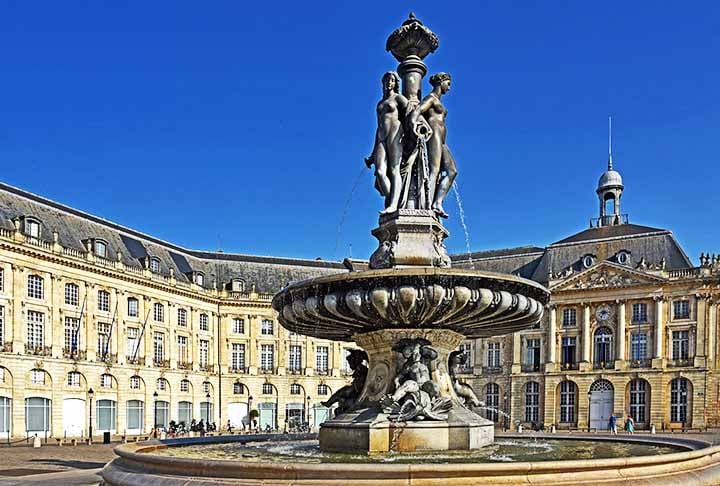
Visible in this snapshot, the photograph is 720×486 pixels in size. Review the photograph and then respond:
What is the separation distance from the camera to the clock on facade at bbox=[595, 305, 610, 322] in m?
67.5

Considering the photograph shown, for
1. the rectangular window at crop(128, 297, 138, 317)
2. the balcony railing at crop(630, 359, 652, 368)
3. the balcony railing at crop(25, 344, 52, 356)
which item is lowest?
the balcony railing at crop(630, 359, 652, 368)

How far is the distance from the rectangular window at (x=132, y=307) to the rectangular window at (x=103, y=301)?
2.36 meters

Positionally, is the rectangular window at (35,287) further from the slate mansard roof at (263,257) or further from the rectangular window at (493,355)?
the rectangular window at (493,355)

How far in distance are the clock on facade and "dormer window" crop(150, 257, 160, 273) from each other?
3792 cm

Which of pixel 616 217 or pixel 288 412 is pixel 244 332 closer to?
pixel 288 412

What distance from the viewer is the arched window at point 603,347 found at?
67.5 meters

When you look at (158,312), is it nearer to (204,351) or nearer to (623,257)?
(204,351)

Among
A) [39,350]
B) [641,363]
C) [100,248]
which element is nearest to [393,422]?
[39,350]

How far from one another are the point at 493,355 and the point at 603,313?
11.4 metres

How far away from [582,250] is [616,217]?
7.76 meters

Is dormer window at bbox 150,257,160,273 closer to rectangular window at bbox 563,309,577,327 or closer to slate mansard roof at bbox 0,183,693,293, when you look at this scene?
slate mansard roof at bbox 0,183,693,293

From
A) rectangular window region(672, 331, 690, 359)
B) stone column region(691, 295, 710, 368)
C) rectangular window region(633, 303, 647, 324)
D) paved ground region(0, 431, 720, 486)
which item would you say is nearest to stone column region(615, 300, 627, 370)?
rectangular window region(633, 303, 647, 324)

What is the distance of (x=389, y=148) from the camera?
13336 millimetres

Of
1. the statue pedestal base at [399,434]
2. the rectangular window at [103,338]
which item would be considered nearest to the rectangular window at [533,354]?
the rectangular window at [103,338]
